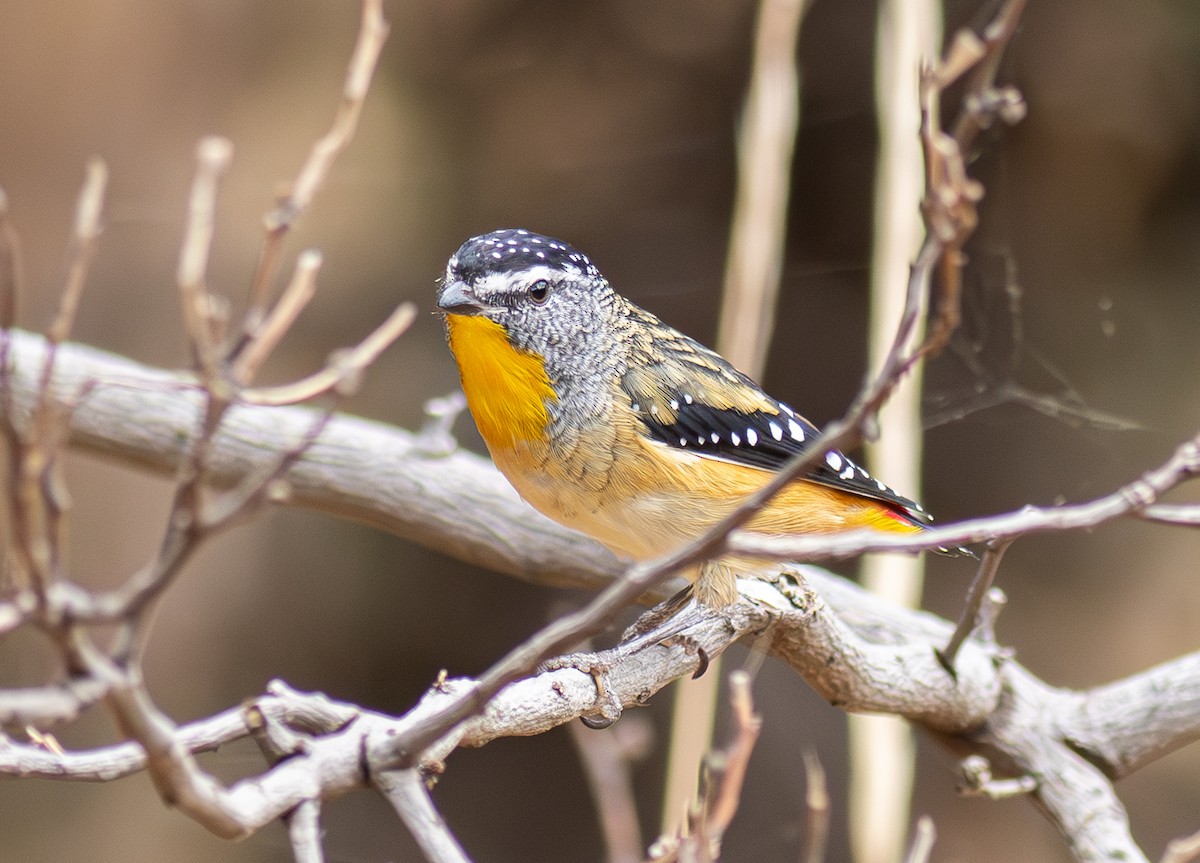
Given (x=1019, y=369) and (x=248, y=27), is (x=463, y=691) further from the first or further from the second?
(x=248, y=27)

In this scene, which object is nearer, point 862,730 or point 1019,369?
point 862,730

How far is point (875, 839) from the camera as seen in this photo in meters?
3.78

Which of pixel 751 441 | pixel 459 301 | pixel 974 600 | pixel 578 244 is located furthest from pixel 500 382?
pixel 578 244

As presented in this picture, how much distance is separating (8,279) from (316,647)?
16.8 ft

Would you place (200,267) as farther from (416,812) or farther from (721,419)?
(721,419)

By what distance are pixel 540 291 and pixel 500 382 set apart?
0.28 meters

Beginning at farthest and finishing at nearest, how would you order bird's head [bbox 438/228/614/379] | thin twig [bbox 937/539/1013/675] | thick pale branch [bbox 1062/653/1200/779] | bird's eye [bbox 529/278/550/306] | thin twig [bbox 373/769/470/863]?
thick pale branch [bbox 1062/653/1200/779] → bird's eye [bbox 529/278/550/306] → bird's head [bbox 438/228/614/379] → thin twig [bbox 937/539/1013/675] → thin twig [bbox 373/769/470/863]

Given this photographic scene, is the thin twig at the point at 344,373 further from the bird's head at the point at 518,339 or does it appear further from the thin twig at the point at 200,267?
the bird's head at the point at 518,339

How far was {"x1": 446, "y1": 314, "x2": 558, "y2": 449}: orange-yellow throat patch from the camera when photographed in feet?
9.28

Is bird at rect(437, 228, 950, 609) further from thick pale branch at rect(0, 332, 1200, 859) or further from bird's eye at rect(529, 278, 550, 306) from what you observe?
thick pale branch at rect(0, 332, 1200, 859)

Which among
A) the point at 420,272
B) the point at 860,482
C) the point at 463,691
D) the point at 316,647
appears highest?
the point at 420,272

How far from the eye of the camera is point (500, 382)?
9.39 feet

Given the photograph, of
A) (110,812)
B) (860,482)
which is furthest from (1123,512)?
(110,812)

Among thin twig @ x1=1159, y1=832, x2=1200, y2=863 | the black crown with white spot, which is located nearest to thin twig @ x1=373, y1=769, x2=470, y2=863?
thin twig @ x1=1159, y1=832, x2=1200, y2=863
